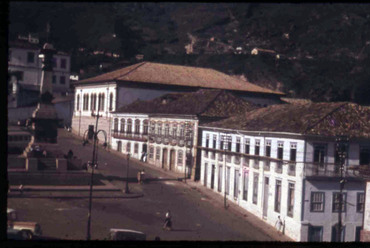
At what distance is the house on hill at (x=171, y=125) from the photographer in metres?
32.8

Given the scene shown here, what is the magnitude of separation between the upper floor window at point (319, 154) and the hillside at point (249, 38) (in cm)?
800

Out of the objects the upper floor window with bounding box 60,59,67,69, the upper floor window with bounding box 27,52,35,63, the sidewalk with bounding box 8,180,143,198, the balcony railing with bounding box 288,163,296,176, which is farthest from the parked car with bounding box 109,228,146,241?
the upper floor window with bounding box 60,59,67,69

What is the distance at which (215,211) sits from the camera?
25.6 meters

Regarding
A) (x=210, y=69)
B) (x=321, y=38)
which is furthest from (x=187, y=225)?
(x=210, y=69)

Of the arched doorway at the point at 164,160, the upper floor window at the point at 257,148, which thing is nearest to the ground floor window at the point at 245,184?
the upper floor window at the point at 257,148

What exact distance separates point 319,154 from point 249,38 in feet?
41.6

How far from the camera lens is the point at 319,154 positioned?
2452cm

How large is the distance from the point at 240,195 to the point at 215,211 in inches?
112

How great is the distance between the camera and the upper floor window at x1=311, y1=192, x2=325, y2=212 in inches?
942

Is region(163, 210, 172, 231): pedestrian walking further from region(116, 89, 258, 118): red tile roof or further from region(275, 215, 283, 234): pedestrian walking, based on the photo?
region(116, 89, 258, 118): red tile roof

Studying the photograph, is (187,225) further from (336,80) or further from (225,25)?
(336,80)

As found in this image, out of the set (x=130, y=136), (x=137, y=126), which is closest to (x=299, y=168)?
(x=130, y=136)

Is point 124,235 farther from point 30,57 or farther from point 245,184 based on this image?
point 245,184

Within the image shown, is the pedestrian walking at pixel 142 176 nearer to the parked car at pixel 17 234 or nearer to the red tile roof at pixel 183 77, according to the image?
the parked car at pixel 17 234
